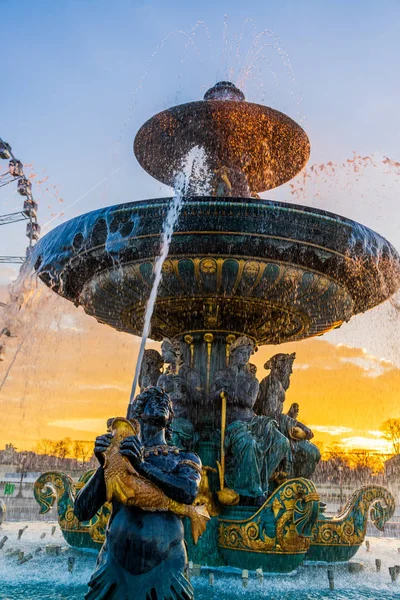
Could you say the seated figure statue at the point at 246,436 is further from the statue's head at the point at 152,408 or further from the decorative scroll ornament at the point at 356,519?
the statue's head at the point at 152,408

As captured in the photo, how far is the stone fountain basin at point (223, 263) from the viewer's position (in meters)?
6.30

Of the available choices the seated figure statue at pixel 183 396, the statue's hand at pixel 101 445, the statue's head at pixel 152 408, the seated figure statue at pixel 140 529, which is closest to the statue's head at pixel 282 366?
the seated figure statue at pixel 183 396

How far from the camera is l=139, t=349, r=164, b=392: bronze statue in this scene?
305 inches

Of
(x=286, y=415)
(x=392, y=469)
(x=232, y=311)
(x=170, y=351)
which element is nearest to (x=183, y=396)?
(x=170, y=351)

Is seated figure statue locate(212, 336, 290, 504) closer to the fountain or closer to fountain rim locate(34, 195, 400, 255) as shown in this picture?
the fountain

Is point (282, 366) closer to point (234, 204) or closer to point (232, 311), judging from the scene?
point (232, 311)

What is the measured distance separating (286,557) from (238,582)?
624mm

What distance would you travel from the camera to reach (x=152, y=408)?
8.86 feet

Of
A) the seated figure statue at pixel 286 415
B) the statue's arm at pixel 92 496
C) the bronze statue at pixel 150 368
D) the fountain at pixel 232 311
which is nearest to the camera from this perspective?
the statue's arm at pixel 92 496

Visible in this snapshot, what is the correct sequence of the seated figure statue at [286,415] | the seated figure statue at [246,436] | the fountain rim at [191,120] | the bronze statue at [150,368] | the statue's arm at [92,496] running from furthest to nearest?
the fountain rim at [191,120]
the bronze statue at [150,368]
the seated figure statue at [286,415]
the seated figure statue at [246,436]
the statue's arm at [92,496]

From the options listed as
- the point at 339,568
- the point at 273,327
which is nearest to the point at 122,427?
the point at 339,568

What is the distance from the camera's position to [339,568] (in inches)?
253

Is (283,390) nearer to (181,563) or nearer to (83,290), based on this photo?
(83,290)

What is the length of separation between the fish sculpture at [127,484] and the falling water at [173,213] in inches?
54.1
